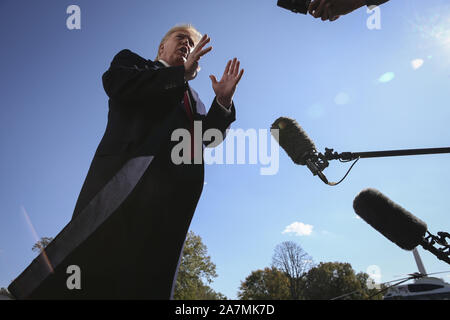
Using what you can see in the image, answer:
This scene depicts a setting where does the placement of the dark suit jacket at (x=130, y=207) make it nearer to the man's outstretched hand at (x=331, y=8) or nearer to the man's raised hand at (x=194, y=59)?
the man's raised hand at (x=194, y=59)

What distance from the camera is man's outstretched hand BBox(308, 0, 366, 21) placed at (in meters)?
2.79

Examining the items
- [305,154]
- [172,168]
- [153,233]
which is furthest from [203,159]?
[305,154]

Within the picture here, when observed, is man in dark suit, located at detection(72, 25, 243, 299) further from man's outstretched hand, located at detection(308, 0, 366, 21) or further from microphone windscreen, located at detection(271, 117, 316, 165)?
microphone windscreen, located at detection(271, 117, 316, 165)

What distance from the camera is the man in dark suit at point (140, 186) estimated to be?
5.62ft

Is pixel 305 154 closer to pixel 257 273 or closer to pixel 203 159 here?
pixel 203 159

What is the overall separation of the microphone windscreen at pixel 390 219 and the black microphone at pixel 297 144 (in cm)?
82

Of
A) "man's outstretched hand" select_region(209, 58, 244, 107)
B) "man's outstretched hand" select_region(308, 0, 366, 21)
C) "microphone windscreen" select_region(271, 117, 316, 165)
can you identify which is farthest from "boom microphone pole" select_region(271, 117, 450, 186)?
"man's outstretched hand" select_region(308, 0, 366, 21)

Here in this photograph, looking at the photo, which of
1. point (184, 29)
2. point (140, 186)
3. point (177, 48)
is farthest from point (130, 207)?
point (184, 29)

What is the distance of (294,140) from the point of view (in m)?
3.73

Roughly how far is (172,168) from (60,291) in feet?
3.74

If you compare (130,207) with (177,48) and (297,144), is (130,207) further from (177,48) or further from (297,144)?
(297,144)

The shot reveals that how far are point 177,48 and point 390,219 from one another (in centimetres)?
352

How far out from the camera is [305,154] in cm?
352
